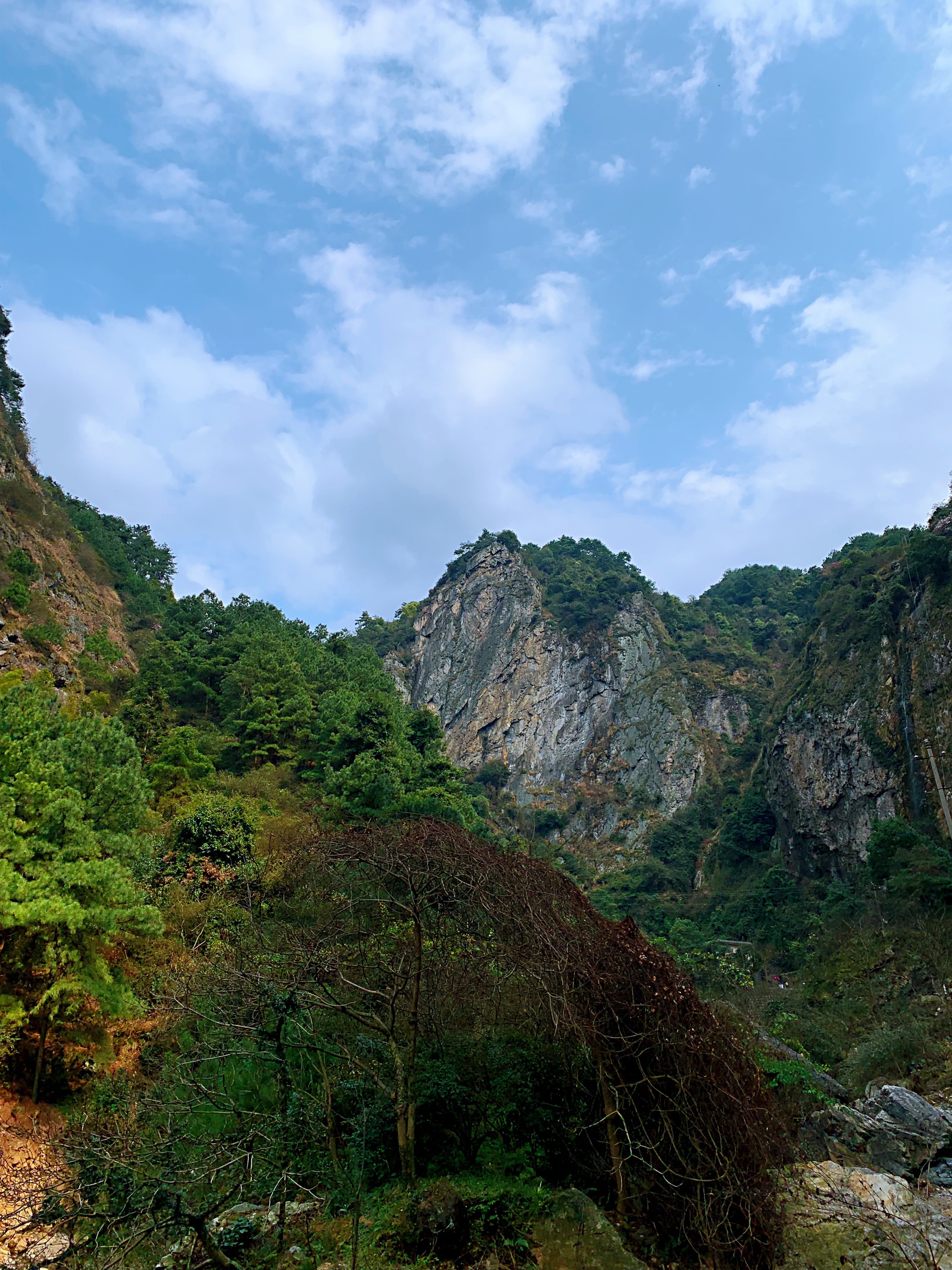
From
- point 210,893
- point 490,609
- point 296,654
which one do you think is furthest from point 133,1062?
point 490,609

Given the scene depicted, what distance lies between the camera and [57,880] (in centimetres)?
1030

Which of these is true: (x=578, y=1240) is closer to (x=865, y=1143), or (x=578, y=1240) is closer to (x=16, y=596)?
(x=865, y=1143)

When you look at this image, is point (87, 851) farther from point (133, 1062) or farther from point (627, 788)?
point (627, 788)

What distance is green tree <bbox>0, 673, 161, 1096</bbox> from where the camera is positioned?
32.6 feet

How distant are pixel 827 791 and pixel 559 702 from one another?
1209 inches

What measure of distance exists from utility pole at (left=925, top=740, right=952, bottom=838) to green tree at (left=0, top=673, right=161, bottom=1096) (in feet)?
79.4

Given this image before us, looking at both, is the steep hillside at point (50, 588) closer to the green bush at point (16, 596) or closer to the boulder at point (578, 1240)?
the green bush at point (16, 596)

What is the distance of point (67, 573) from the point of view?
109ft

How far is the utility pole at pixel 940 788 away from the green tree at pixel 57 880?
24.2 m

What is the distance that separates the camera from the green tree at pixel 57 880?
992cm

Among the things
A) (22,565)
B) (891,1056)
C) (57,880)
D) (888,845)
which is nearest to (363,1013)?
(57,880)

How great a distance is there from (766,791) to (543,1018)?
34.4m

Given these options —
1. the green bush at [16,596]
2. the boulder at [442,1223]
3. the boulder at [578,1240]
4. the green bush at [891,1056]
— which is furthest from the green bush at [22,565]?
the green bush at [891,1056]

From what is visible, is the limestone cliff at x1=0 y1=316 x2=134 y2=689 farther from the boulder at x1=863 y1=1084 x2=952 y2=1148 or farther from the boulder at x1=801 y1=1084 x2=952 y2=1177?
the boulder at x1=863 y1=1084 x2=952 y2=1148
